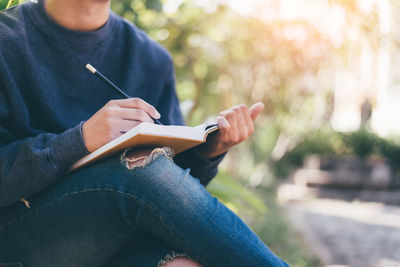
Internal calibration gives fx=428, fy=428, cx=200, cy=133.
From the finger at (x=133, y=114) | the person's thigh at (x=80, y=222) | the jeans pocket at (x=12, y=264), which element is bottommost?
the jeans pocket at (x=12, y=264)

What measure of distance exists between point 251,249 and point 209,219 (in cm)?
12

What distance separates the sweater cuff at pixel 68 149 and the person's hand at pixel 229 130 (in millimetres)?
408

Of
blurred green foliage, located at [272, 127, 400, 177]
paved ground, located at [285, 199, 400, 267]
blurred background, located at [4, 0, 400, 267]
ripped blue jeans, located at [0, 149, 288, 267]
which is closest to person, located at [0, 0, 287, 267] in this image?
ripped blue jeans, located at [0, 149, 288, 267]

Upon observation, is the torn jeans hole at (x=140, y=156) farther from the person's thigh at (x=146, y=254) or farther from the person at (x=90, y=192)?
the person's thigh at (x=146, y=254)

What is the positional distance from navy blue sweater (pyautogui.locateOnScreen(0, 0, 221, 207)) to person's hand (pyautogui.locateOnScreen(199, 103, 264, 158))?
0.14ft

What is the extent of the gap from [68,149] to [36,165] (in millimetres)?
86

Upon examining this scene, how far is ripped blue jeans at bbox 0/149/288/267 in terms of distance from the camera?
976 mm

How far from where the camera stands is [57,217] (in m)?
1.03

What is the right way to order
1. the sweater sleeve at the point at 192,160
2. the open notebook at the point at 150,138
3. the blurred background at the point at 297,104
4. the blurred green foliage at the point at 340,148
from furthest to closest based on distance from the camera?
the blurred green foliage at the point at 340,148, the blurred background at the point at 297,104, the sweater sleeve at the point at 192,160, the open notebook at the point at 150,138

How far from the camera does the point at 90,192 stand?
3.31 ft

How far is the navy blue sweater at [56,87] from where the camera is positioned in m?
1.06

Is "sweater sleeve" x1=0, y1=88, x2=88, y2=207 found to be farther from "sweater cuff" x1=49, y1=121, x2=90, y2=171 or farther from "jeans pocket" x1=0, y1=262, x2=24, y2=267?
"jeans pocket" x1=0, y1=262, x2=24, y2=267

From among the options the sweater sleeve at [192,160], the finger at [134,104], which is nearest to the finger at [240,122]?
the sweater sleeve at [192,160]

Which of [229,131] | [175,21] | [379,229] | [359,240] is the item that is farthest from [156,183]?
[379,229]
